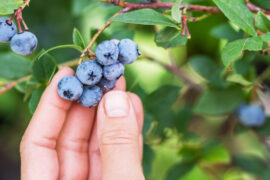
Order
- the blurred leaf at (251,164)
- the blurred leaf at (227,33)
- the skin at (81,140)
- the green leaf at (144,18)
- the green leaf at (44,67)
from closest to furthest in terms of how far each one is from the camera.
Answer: the green leaf at (144,18) < the skin at (81,140) < the green leaf at (44,67) < the blurred leaf at (227,33) < the blurred leaf at (251,164)

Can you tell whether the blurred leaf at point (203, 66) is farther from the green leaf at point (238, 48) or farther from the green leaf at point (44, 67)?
the green leaf at point (44, 67)

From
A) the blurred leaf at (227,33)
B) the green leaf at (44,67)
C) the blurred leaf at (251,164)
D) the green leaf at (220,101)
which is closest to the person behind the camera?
the green leaf at (44,67)

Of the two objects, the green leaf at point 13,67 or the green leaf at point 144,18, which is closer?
the green leaf at point 144,18

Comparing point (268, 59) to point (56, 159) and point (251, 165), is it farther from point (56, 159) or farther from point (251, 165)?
point (56, 159)

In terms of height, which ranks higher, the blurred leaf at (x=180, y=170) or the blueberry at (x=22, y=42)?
the blueberry at (x=22, y=42)

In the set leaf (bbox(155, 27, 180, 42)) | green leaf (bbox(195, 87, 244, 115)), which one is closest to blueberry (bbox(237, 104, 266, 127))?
green leaf (bbox(195, 87, 244, 115))

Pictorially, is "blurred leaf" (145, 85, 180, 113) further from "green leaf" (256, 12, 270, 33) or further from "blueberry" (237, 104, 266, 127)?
"green leaf" (256, 12, 270, 33)

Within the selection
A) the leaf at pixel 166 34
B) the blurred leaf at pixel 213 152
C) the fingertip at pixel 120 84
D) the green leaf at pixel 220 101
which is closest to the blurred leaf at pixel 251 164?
the blurred leaf at pixel 213 152

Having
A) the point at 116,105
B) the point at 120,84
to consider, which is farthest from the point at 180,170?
the point at 116,105
